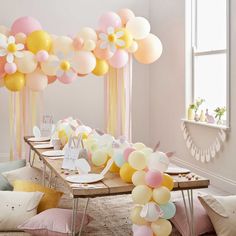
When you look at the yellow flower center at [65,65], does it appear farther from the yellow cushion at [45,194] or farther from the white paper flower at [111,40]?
the yellow cushion at [45,194]

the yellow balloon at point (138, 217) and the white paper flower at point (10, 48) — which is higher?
the white paper flower at point (10, 48)

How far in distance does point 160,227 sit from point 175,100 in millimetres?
3647

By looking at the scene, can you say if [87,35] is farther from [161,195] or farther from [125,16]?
[161,195]

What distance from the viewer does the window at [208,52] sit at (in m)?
5.25

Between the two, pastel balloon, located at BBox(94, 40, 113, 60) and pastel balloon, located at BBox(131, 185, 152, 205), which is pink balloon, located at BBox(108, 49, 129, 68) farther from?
pastel balloon, located at BBox(131, 185, 152, 205)

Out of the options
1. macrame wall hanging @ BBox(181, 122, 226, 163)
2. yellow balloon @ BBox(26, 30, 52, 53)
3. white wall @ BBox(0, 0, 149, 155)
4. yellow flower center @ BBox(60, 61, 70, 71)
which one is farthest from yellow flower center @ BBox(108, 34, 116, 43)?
white wall @ BBox(0, 0, 149, 155)

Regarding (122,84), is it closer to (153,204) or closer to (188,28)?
(188,28)

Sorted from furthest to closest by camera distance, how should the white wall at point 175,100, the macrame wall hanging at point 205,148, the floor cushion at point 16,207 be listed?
the macrame wall hanging at point 205,148 → the white wall at point 175,100 → the floor cushion at point 16,207

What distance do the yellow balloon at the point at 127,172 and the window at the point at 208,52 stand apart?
2.21m

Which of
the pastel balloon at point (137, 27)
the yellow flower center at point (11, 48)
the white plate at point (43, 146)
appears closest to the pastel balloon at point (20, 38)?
the yellow flower center at point (11, 48)

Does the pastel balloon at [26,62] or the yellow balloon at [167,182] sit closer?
the yellow balloon at [167,182]

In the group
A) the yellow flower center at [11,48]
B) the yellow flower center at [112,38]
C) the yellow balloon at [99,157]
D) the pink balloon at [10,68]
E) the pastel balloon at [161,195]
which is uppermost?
the yellow flower center at [112,38]

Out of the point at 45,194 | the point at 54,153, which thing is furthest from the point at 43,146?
the point at 45,194

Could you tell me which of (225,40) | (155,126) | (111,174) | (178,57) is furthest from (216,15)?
(111,174)
